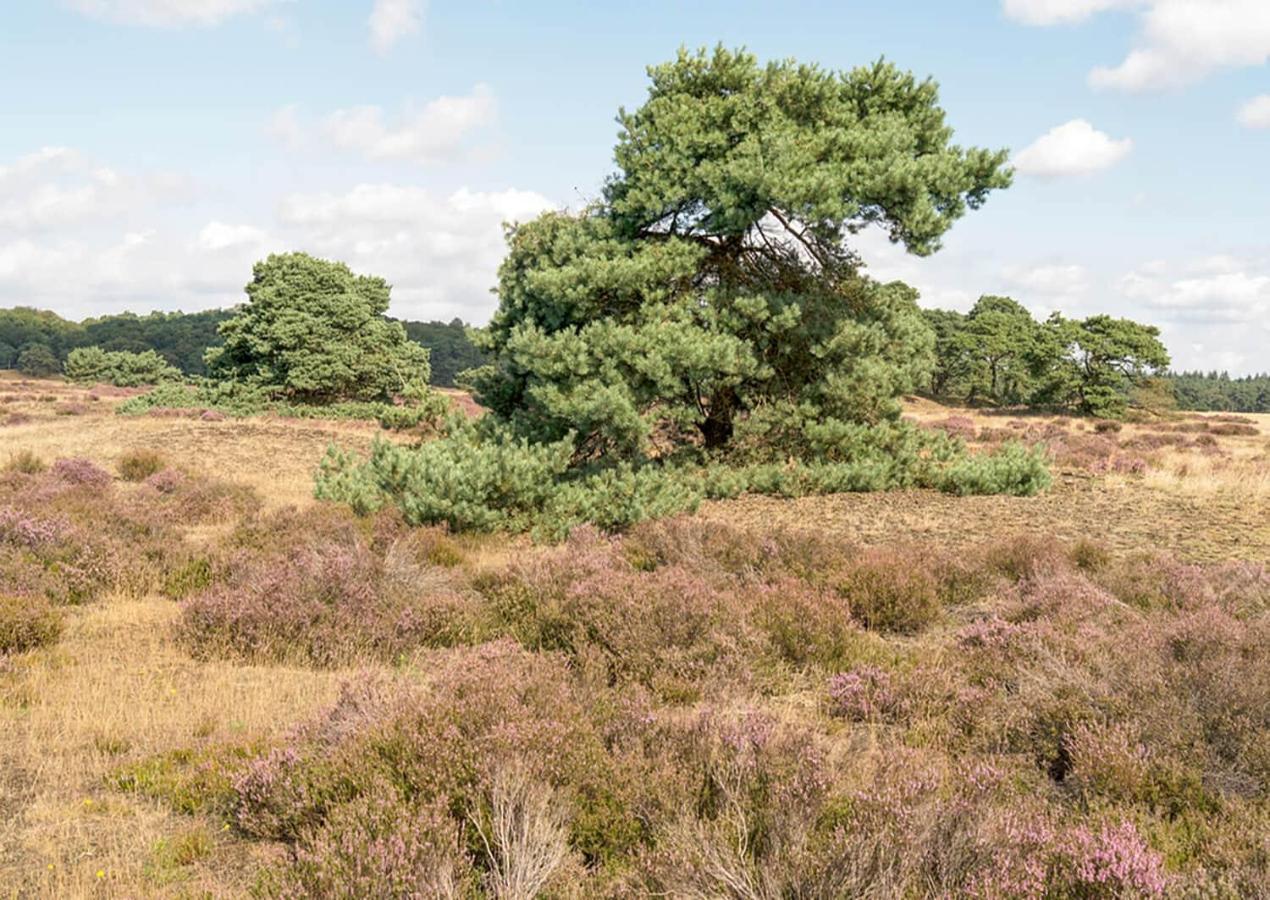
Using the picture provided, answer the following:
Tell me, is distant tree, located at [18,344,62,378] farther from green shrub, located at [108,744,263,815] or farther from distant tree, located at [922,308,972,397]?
green shrub, located at [108,744,263,815]

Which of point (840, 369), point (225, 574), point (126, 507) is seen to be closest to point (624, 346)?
point (840, 369)

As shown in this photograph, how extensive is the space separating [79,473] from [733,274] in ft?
43.3

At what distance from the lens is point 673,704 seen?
5.54m

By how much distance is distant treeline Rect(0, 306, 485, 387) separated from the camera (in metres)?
99.9

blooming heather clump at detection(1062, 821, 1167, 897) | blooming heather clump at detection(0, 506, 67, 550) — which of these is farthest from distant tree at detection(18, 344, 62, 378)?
blooming heather clump at detection(1062, 821, 1167, 897)

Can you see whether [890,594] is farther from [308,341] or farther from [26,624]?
[308,341]

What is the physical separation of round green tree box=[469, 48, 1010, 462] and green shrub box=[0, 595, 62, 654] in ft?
24.4

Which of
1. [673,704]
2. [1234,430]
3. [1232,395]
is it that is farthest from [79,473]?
[1232,395]

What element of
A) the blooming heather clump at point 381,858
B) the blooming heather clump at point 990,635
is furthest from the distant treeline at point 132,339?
the blooming heather clump at point 381,858

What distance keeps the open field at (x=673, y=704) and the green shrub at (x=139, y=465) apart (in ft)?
23.2

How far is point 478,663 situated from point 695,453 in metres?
10.5

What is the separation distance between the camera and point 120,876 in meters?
3.61

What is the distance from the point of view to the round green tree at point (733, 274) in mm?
13031

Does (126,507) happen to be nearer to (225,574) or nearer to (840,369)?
(225,574)
